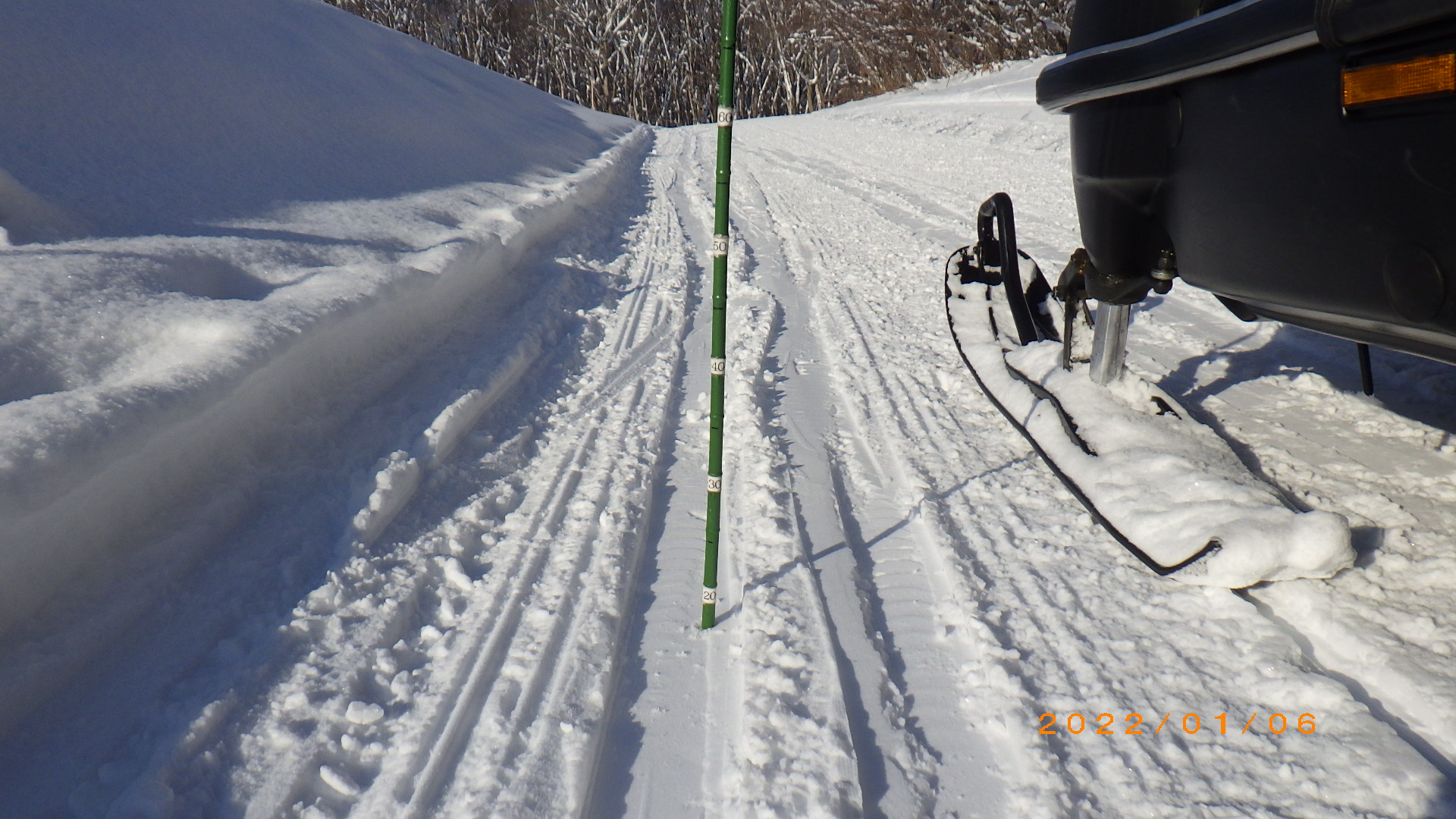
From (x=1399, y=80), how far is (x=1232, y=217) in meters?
0.51

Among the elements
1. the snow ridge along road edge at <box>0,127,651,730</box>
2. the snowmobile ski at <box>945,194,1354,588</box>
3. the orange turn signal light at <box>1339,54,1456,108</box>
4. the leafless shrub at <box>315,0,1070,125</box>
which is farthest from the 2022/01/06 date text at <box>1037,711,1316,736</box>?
the leafless shrub at <box>315,0,1070,125</box>

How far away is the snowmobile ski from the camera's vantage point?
197cm

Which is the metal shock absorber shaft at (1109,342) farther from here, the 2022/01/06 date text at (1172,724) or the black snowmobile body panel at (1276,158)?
the 2022/01/06 date text at (1172,724)

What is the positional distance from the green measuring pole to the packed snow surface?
18 centimetres

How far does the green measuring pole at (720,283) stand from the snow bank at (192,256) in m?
1.49

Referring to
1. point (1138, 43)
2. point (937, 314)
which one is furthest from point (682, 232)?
point (1138, 43)

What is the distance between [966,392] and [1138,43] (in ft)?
5.53

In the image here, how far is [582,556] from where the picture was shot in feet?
7.45

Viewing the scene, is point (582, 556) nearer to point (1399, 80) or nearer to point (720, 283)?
point (720, 283)

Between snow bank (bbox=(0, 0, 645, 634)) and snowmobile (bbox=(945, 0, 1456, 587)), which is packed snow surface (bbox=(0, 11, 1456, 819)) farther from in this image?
snowmobile (bbox=(945, 0, 1456, 587))

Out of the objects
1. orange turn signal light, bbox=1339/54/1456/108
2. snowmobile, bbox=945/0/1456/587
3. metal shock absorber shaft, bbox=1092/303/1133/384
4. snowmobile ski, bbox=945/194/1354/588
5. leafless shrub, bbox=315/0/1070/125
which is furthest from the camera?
leafless shrub, bbox=315/0/1070/125

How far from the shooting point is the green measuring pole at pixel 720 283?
166 cm

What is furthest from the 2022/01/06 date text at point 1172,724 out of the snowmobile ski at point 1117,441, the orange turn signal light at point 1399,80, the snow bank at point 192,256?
the snow bank at point 192,256

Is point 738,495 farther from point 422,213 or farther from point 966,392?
point 422,213
